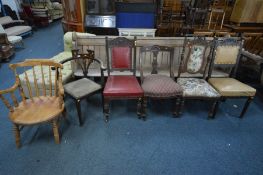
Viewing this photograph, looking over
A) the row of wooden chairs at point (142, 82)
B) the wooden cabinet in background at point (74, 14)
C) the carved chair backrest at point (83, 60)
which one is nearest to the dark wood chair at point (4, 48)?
the wooden cabinet in background at point (74, 14)

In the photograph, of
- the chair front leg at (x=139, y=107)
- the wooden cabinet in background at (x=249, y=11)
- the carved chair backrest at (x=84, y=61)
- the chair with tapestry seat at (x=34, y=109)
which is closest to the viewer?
the chair with tapestry seat at (x=34, y=109)

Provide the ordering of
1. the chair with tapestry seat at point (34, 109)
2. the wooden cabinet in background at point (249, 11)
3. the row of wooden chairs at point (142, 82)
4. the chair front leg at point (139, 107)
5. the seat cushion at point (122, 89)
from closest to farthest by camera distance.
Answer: the chair with tapestry seat at point (34, 109)
the row of wooden chairs at point (142, 82)
the seat cushion at point (122, 89)
the chair front leg at point (139, 107)
the wooden cabinet in background at point (249, 11)

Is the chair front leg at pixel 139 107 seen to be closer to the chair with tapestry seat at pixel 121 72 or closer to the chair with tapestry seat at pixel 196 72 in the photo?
the chair with tapestry seat at pixel 121 72

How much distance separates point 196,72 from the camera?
241cm

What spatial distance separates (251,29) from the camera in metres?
4.75

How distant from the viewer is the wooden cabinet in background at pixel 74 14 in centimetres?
417

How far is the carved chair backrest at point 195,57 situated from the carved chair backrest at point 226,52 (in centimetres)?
11

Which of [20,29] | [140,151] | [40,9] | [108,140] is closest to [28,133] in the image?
[108,140]

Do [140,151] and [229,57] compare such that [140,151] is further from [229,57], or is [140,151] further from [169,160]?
[229,57]

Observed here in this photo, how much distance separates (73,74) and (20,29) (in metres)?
3.94

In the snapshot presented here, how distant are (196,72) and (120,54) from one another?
42.4 inches

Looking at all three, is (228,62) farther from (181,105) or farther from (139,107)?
(139,107)

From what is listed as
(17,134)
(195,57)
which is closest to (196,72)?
(195,57)

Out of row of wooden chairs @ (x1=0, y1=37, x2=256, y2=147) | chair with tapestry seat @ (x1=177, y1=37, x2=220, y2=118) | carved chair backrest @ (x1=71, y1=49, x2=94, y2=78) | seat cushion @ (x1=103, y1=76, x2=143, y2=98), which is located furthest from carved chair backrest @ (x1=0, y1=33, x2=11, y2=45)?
chair with tapestry seat @ (x1=177, y1=37, x2=220, y2=118)
